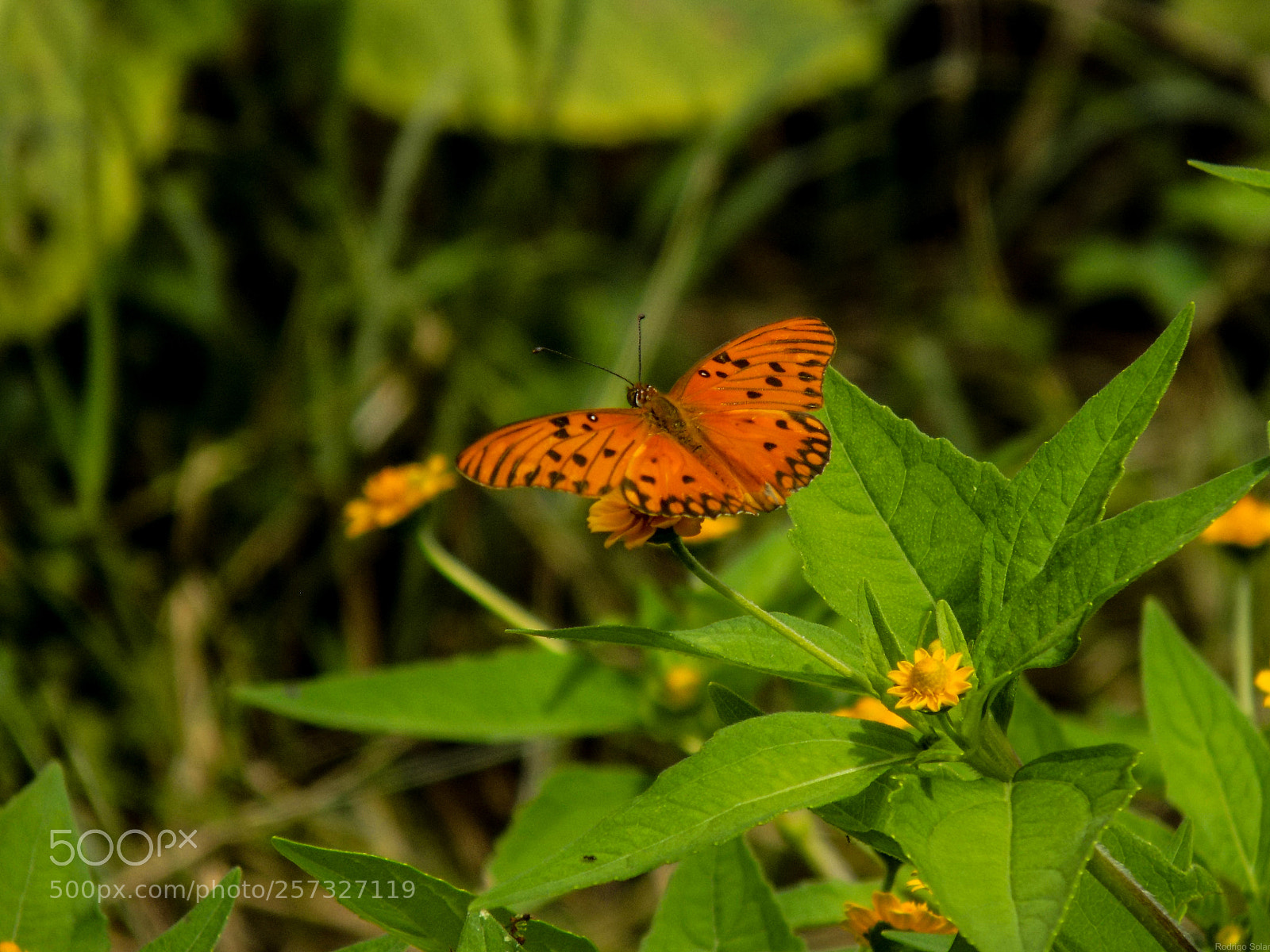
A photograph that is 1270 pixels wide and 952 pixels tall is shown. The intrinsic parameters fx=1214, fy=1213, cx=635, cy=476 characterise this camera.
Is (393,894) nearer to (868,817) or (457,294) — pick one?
(868,817)

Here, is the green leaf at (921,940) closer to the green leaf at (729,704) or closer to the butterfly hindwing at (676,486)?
the green leaf at (729,704)

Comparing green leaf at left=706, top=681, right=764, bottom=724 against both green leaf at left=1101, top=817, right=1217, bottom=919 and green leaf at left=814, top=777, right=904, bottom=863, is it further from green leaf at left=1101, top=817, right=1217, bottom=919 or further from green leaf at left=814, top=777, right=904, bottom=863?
green leaf at left=1101, top=817, right=1217, bottom=919

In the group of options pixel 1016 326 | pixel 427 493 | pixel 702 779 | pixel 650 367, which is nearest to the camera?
pixel 702 779

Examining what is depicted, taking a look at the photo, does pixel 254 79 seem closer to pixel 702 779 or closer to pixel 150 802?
pixel 150 802

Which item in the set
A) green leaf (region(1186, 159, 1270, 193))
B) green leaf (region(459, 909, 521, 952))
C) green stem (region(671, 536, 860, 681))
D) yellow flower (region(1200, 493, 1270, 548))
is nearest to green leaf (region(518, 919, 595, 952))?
green leaf (region(459, 909, 521, 952))

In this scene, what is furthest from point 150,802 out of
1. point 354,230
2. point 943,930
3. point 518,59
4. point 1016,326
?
point 1016,326

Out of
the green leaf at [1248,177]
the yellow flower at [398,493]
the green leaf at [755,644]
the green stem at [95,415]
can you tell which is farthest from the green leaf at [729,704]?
the green stem at [95,415]
